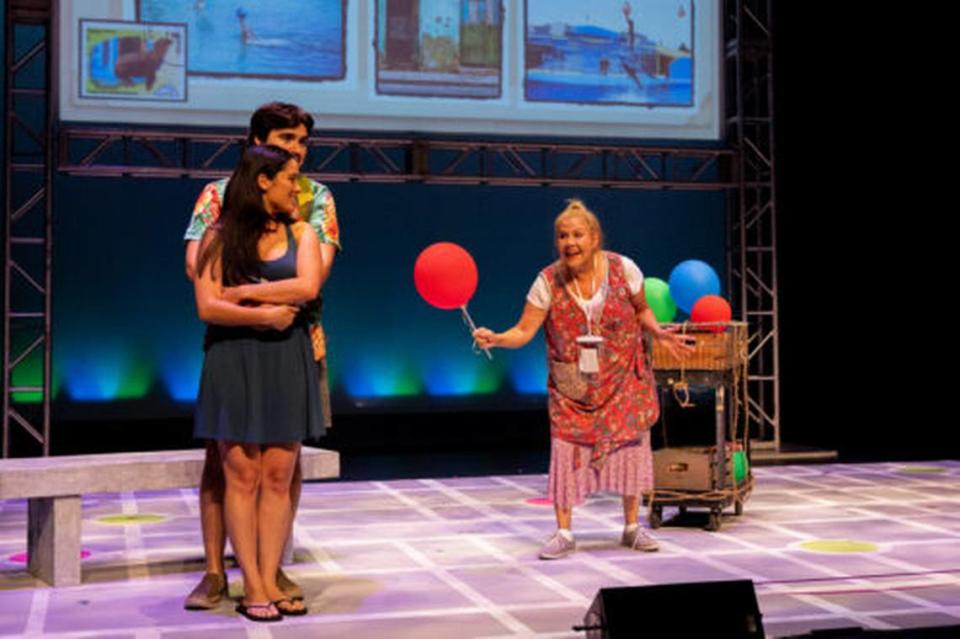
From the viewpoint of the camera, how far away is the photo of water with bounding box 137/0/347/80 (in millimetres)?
8008

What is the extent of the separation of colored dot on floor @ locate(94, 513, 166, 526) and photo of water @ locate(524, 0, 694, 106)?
4.32 m

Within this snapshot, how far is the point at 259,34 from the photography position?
26.5 ft

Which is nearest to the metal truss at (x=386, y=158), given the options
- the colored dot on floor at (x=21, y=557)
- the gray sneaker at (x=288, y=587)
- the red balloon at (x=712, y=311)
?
the red balloon at (x=712, y=311)

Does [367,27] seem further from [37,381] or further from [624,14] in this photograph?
[37,381]

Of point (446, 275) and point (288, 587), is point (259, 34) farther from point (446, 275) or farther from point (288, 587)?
point (288, 587)

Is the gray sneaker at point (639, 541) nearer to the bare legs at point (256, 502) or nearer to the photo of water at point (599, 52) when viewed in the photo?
the bare legs at point (256, 502)

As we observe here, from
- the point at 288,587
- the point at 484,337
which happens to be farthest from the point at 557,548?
the point at 288,587

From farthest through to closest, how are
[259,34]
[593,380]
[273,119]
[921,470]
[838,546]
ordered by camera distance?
[259,34] < [921,470] < [838,546] < [593,380] < [273,119]

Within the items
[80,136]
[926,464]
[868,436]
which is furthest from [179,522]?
[868,436]

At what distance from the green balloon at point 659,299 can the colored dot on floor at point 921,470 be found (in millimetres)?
2455

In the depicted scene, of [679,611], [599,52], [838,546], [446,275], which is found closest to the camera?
[679,611]

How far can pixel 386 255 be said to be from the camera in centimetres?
994

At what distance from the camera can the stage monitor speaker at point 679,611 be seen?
224 cm

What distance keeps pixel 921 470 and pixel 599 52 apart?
3596mm
